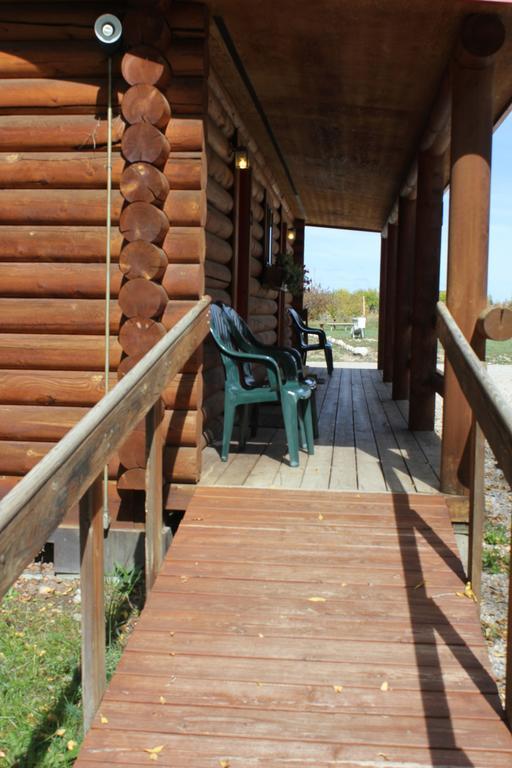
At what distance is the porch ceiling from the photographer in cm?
410

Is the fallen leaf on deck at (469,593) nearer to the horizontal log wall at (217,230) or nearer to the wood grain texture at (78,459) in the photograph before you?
the wood grain texture at (78,459)

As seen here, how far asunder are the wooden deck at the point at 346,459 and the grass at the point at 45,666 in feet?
2.74

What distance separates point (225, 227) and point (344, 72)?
1.59 m

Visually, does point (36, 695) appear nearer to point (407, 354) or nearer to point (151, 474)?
point (151, 474)

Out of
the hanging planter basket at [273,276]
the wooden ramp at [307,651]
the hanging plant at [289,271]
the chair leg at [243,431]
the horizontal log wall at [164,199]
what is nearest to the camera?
the wooden ramp at [307,651]

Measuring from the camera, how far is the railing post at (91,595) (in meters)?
2.39

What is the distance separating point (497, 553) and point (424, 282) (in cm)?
211

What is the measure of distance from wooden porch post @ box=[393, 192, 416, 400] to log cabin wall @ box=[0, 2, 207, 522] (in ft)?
12.2

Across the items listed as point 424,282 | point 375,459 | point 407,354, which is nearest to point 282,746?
point 375,459

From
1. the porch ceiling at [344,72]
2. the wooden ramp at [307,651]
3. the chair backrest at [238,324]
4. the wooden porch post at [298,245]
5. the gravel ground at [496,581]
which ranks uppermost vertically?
the porch ceiling at [344,72]

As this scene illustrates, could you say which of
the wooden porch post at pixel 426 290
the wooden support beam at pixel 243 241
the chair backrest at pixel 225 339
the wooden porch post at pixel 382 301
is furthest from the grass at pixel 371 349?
the chair backrest at pixel 225 339

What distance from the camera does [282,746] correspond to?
7.54 feet

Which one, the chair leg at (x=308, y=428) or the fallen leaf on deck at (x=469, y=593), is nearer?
the fallen leaf on deck at (x=469, y=593)

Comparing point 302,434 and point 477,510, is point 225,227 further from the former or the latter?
point 477,510
